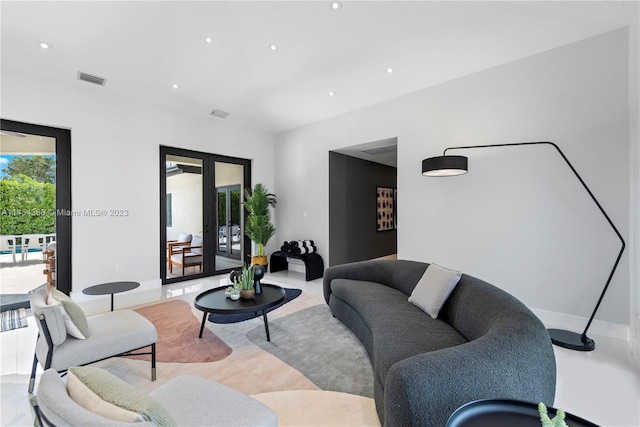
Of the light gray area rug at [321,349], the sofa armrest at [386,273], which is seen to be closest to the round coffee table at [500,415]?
the light gray area rug at [321,349]

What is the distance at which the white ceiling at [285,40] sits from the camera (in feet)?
9.46

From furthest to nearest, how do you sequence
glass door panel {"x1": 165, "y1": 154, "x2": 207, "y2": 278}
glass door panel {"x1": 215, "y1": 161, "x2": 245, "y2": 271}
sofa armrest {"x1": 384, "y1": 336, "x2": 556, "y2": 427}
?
glass door panel {"x1": 215, "y1": 161, "x2": 245, "y2": 271} → glass door panel {"x1": 165, "y1": 154, "x2": 207, "y2": 278} → sofa armrest {"x1": 384, "y1": 336, "x2": 556, "y2": 427}

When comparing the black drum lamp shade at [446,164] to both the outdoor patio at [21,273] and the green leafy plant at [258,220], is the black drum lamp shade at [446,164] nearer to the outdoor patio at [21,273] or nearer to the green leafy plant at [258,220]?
the green leafy plant at [258,220]

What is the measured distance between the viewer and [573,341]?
2936 mm

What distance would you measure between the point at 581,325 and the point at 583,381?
1.29 m

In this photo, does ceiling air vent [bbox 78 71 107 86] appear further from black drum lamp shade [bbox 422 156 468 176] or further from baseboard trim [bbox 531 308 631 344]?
baseboard trim [bbox 531 308 631 344]

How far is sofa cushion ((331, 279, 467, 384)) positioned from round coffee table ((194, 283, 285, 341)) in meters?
0.83

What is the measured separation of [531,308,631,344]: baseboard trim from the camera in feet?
10.2

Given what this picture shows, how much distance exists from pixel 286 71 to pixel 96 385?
405cm

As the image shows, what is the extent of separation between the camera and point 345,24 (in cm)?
311

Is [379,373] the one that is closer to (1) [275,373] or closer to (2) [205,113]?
(1) [275,373]

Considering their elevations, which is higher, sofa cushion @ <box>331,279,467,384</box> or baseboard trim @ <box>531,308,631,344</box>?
sofa cushion @ <box>331,279,467,384</box>

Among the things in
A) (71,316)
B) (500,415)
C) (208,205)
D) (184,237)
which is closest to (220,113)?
(208,205)

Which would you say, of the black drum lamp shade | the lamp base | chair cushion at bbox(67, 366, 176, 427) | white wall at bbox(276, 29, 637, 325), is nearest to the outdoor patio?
chair cushion at bbox(67, 366, 176, 427)
